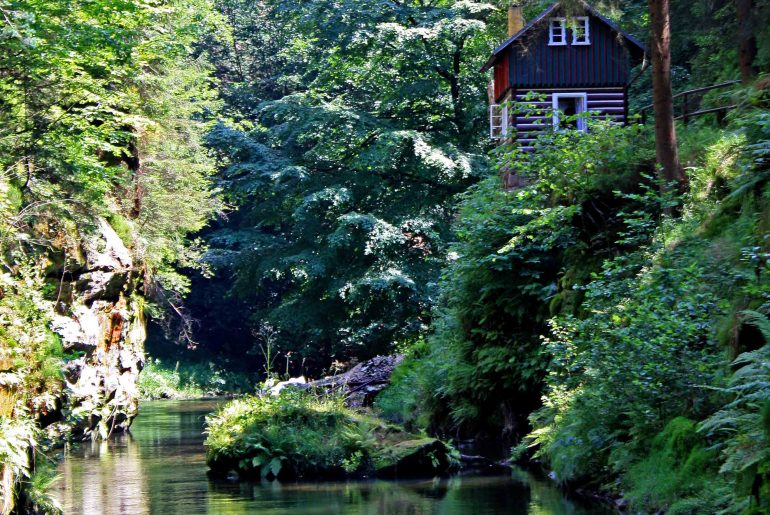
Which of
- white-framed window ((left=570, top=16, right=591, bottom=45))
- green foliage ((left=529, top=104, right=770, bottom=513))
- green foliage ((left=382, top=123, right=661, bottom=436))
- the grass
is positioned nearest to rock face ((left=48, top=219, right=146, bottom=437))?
green foliage ((left=382, top=123, right=661, bottom=436))

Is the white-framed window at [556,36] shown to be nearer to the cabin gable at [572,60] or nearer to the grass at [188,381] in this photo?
the cabin gable at [572,60]

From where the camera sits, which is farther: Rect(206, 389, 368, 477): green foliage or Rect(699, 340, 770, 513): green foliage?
Rect(206, 389, 368, 477): green foliage

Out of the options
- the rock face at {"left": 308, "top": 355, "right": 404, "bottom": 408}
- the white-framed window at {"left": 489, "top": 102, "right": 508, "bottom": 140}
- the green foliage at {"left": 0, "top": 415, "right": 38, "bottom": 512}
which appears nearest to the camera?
the green foliage at {"left": 0, "top": 415, "right": 38, "bottom": 512}

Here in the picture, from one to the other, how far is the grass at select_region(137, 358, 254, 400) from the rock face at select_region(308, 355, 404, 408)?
17.9 m

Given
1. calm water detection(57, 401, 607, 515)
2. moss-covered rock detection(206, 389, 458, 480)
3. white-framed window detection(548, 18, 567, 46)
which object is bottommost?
calm water detection(57, 401, 607, 515)

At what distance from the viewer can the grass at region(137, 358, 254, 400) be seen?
167 ft

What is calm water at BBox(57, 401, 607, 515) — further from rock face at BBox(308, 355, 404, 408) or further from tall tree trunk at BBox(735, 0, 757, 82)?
tall tree trunk at BBox(735, 0, 757, 82)

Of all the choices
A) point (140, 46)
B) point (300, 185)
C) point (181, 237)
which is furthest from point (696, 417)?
point (300, 185)

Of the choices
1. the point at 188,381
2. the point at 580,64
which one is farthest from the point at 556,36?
the point at 188,381

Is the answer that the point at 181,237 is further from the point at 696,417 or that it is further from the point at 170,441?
the point at 696,417

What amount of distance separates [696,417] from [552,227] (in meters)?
7.95

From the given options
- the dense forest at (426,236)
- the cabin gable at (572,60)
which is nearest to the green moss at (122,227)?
the dense forest at (426,236)

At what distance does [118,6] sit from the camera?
64.6 feet

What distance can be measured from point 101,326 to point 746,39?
16390 mm
